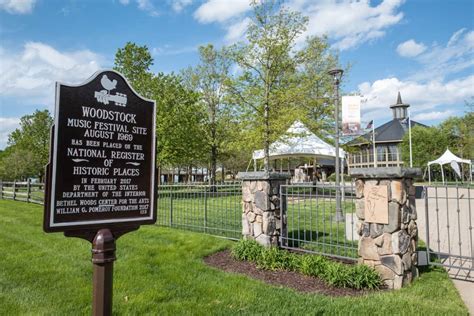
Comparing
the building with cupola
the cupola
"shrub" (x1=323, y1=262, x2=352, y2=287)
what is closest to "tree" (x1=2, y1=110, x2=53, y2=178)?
"shrub" (x1=323, y1=262, x2=352, y2=287)

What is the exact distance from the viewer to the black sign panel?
8.32 feet

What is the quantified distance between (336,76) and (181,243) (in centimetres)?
720

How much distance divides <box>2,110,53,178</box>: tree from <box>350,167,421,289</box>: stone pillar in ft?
127

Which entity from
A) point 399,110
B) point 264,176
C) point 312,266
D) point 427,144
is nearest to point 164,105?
point 264,176

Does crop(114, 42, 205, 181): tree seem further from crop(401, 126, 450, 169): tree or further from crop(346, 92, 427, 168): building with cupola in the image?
crop(346, 92, 427, 168): building with cupola

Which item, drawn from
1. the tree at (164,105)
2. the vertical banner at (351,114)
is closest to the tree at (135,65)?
the tree at (164,105)

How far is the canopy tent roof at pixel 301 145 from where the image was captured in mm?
16178

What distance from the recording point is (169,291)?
452 centimetres

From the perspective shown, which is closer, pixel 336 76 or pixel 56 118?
pixel 56 118

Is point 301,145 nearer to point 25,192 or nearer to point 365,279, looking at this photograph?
point 365,279

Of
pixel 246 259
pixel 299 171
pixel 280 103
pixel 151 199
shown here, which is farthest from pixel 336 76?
pixel 299 171

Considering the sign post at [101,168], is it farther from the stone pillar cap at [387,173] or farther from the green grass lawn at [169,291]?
the stone pillar cap at [387,173]

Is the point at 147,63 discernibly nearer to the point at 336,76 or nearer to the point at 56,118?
the point at 336,76

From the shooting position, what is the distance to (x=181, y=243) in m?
7.26
